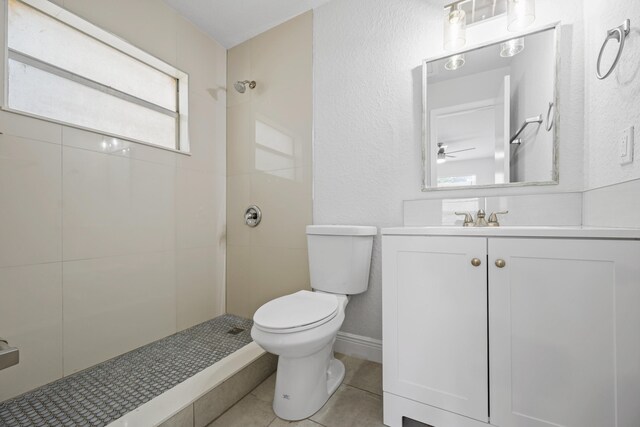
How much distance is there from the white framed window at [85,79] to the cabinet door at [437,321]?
171 cm

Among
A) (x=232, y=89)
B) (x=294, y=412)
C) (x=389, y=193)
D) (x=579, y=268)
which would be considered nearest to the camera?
(x=579, y=268)

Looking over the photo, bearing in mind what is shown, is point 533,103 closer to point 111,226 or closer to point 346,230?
point 346,230

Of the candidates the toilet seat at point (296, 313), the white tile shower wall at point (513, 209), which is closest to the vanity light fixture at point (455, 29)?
the white tile shower wall at point (513, 209)

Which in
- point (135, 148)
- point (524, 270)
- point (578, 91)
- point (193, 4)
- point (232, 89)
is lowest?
point (524, 270)

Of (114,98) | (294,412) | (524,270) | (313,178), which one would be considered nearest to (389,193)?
(313,178)

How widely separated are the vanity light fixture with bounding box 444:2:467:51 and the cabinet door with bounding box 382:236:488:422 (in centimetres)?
107

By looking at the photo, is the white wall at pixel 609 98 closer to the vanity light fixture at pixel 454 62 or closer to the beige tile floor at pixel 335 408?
the vanity light fixture at pixel 454 62

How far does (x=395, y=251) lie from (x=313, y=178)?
2.94ft

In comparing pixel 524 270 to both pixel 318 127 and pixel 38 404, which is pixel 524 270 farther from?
pixel 38 404

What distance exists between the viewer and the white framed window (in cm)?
130

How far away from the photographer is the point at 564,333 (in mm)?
840

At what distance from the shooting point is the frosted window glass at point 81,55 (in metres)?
1.31

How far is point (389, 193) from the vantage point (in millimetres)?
1588

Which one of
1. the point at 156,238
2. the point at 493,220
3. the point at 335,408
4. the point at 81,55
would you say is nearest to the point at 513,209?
the point at 493,220
